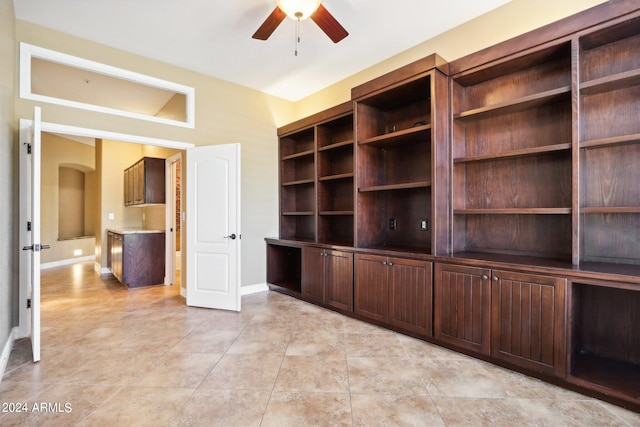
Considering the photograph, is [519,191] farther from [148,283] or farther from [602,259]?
[148,283]

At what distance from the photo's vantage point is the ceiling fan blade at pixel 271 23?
250 cm

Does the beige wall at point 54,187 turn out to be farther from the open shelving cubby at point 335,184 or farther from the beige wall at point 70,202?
the open shelving cubby at point 335,184

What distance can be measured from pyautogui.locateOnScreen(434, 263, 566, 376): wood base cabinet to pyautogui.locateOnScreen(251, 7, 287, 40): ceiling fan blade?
2540mm

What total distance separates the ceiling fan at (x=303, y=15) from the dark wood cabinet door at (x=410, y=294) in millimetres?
2206

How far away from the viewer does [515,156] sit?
265 cm

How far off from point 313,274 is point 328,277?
0.30 meters

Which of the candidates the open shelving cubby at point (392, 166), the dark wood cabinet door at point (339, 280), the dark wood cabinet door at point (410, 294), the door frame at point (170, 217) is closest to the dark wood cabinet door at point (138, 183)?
the door frame at point (170, 217)

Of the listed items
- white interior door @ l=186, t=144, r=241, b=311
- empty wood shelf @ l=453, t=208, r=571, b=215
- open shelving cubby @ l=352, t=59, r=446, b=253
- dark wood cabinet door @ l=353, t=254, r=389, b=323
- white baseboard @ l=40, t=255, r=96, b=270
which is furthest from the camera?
white baseboard @ l=40, t=255, r=96, b=270

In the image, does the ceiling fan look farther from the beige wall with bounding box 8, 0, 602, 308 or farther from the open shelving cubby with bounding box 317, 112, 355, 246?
the open shelving cubby with bounding box 317, 112, 355, 246

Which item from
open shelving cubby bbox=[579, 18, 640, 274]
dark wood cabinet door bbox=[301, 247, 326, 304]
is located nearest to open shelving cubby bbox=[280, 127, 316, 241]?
dark wood cabinet door bbox=[301, 247, 326, 304]

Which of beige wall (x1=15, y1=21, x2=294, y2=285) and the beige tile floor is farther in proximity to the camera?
beige wall (x1=15, y1=21, x2=294, y2=285)

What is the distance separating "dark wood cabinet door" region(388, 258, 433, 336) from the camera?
9.11 ft

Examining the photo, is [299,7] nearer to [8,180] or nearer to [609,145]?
[609,145]

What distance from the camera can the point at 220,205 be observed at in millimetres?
3906
